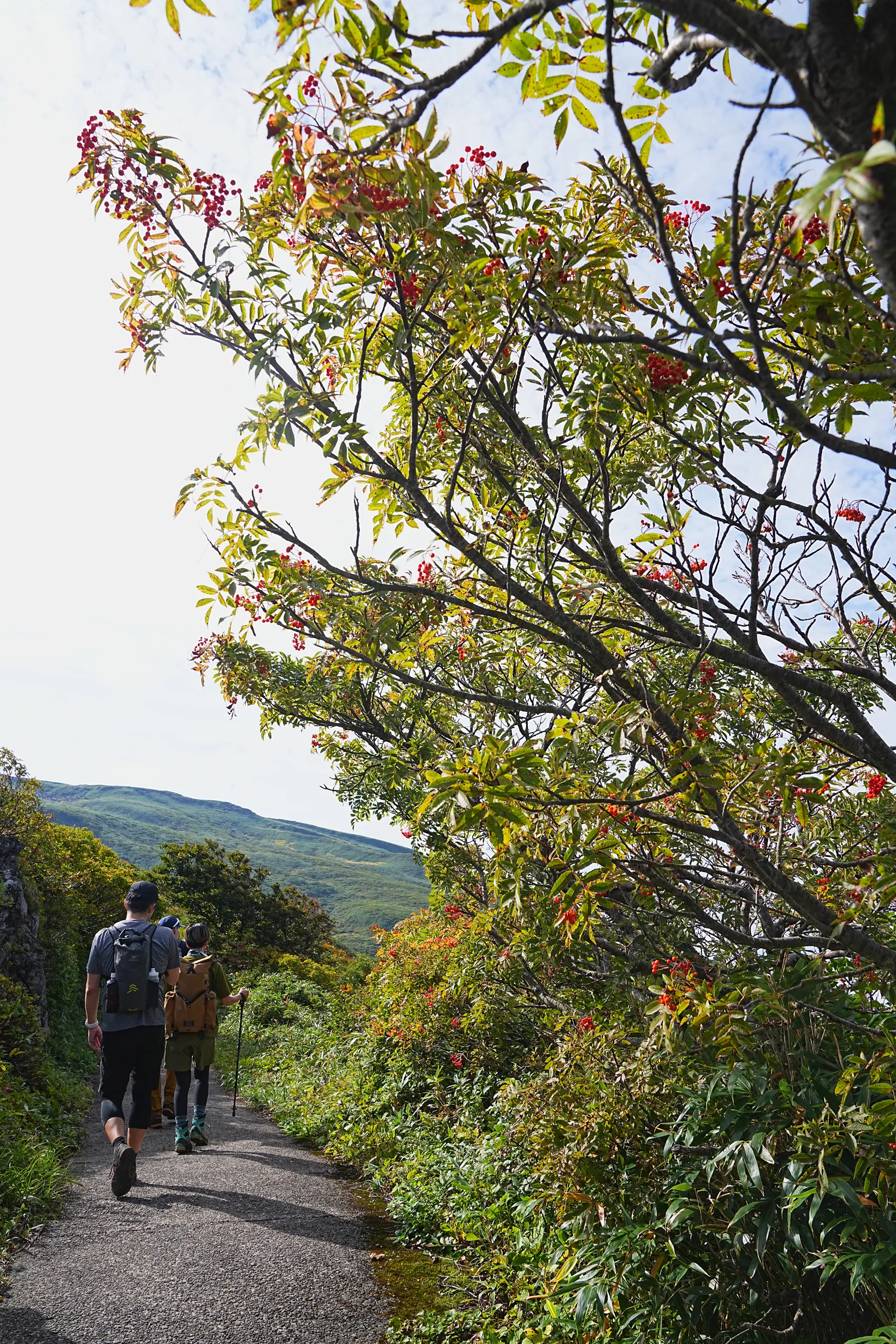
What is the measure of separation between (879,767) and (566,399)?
1.73 metres

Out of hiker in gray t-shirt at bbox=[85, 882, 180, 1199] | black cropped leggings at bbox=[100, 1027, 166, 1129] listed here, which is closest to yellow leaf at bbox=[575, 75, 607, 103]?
hiker in gray t-shirt at bbox=[85, 882, 180, 1199]

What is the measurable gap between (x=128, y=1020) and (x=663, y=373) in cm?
492

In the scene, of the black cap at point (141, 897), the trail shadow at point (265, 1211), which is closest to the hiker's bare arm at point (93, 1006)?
the black cap at point (141, 897)

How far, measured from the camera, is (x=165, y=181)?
3.05 metres

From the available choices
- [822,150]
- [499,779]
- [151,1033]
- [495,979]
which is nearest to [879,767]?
[499,779]

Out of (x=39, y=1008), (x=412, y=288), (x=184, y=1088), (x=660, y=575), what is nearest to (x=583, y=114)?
(x=412, y=288)

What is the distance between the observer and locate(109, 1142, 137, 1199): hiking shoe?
15.4 ft

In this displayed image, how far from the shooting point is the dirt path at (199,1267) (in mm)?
3475

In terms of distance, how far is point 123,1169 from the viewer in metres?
4.70

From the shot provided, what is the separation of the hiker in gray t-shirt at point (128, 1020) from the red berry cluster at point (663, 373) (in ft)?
13.4

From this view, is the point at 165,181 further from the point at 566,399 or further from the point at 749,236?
the point at 749,236

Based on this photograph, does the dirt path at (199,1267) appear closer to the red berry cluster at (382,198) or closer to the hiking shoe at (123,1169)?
the hiking shoe at (123,1169)

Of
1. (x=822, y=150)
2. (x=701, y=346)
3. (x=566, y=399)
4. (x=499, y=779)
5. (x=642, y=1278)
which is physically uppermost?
(x=566, y=399)

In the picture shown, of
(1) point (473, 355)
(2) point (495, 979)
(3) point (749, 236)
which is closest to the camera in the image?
(3) point (749, 236)
